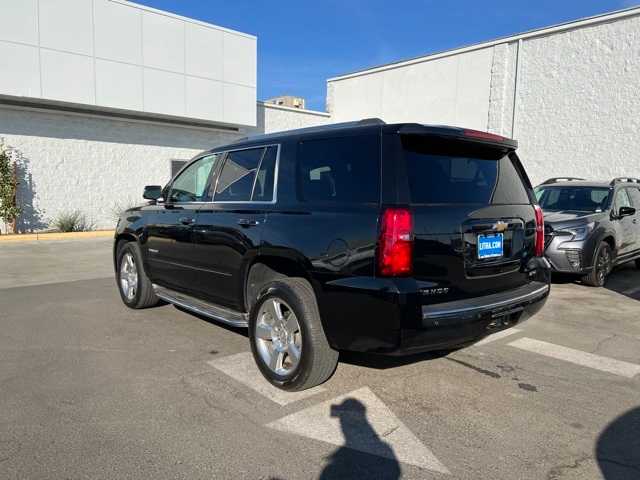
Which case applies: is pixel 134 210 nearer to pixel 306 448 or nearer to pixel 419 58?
pixel 306 448

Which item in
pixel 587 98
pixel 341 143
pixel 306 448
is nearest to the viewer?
pixel 306 448

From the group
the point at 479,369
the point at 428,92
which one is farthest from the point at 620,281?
the point at 428,92

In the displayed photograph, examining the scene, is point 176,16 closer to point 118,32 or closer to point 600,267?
point 118,32

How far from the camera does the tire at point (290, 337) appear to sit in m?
3.60

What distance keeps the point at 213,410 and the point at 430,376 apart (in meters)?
1.75

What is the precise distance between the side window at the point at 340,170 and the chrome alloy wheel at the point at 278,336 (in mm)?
858

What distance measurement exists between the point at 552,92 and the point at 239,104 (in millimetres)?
10005

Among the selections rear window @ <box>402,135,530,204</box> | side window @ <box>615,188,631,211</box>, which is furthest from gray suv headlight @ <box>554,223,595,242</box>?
rear window @ <box>402,135,530,204</box>

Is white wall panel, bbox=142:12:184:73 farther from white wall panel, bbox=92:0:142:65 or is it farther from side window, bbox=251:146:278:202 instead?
side window, bbox=251:146:278:202

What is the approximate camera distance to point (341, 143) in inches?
146

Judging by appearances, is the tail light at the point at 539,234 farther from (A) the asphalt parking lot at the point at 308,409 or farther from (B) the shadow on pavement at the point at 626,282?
(B) the shadow on pavement at the point at 626,282

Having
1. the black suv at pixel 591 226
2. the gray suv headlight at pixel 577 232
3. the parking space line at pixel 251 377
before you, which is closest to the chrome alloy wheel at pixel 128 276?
the parking space line at pixel 251 377

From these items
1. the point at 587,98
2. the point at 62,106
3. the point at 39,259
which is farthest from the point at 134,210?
the point at 587,98

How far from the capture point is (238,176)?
462cm
